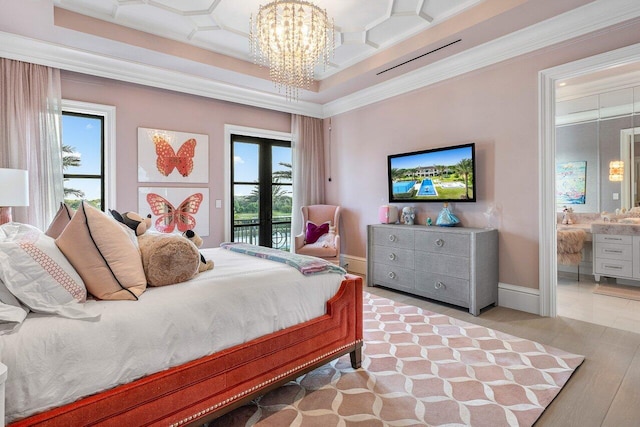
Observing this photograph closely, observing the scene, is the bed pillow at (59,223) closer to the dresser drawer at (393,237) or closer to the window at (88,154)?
the window at (88,154)

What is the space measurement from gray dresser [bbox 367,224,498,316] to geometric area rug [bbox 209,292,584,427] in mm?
590

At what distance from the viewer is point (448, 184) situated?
3824mm

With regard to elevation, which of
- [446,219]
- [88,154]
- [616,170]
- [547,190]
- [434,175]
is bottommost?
[446,219]

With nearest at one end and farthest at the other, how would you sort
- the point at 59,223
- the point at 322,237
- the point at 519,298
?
the point at 59,223
the point at 519,298
the point at 322,237

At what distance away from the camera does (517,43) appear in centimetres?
324

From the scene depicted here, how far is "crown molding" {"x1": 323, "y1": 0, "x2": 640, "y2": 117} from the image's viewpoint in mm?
2691

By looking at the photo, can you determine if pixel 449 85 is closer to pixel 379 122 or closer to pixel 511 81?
pixel 511 81

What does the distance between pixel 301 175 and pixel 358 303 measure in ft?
10.8

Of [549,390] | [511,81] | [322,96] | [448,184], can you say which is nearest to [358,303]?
[549,390]

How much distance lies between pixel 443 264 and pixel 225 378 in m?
2.61

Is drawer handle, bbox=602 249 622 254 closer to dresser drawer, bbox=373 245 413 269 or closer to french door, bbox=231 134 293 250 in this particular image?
dresser drawer, bbox=373 245 413 269

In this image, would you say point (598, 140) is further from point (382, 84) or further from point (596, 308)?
point (382, 84)

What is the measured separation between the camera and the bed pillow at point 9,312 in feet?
3.86

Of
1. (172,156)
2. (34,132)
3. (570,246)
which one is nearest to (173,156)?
(172,156)
